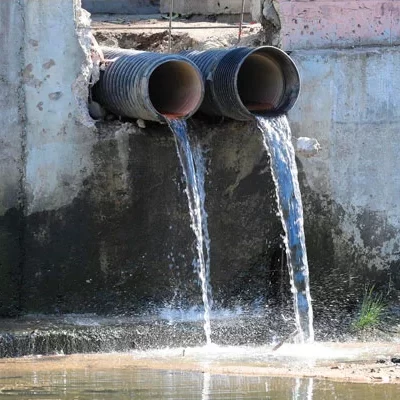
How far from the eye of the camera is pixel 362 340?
28.8 ft

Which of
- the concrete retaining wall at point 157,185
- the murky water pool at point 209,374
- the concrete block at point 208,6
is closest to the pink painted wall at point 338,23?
the concrete retaining wall at point 157,185

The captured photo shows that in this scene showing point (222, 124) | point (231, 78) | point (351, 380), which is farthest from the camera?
point (222, 124)

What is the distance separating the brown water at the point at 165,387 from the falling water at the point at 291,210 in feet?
6.11

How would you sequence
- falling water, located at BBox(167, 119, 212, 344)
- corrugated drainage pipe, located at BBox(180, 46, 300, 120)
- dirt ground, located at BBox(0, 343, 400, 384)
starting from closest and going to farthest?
dirt ground, located at BBox(0, 343, 400, 384) < corrugated drainage pipe, located at BBox(180, 46, 300, 120) < falling water, located at BBox(167, 119, 212, 344)

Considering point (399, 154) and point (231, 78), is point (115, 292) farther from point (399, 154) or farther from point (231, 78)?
point (399, 154)

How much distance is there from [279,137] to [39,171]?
5.13 feet

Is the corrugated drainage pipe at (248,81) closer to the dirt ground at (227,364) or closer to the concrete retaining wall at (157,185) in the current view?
the concrete retaining wall at (157,185)

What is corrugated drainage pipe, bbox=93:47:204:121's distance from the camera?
8320 millimetres

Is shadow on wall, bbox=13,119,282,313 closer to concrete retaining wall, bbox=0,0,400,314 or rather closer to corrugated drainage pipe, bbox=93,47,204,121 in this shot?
concrete retaining wall, bbox=0,0,400,314

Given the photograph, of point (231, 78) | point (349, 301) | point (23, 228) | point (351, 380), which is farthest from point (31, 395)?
point (349, 301)

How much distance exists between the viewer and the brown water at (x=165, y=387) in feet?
21.4

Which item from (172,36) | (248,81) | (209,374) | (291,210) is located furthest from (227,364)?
(172,36)

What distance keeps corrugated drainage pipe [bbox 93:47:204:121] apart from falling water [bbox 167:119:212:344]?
147mm

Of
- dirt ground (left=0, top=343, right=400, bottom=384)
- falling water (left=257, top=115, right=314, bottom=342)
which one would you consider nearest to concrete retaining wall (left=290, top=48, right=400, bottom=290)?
falling water (left=257, top=115, right=314, bottom=342)
